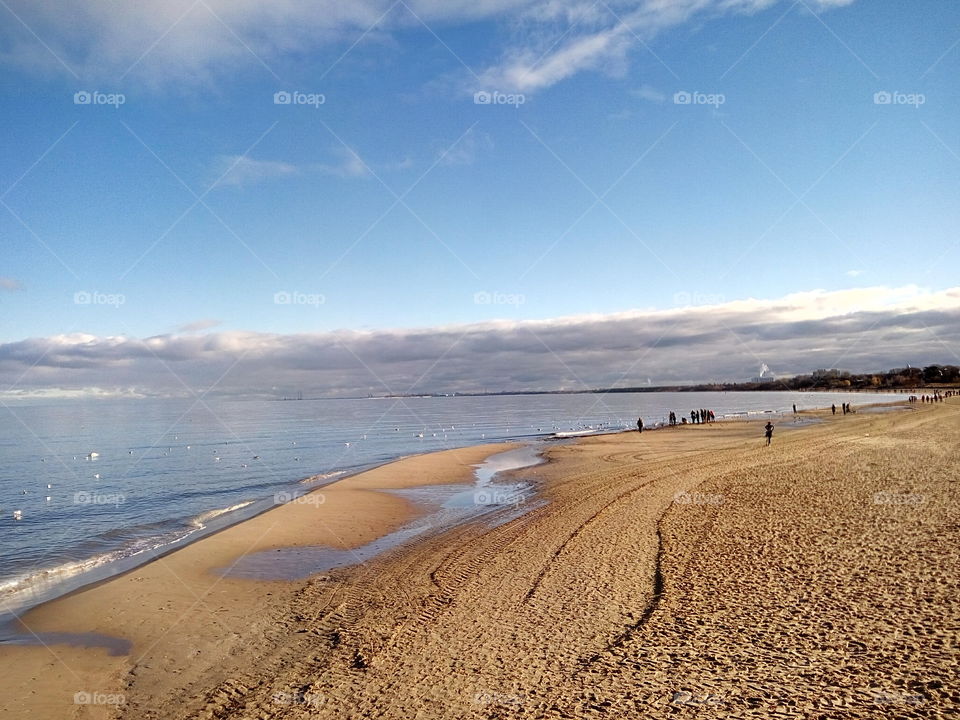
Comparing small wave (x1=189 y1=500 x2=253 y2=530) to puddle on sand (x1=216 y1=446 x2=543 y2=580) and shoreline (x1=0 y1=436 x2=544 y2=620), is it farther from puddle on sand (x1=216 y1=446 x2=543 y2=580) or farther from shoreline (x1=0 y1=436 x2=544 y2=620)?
puddle on sand (x1=216 y1=446 x2=543 y2=580)

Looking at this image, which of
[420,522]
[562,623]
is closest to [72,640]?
[562,623]

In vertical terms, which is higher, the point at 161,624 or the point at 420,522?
the point at 161,624

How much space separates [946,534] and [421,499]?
678 inches

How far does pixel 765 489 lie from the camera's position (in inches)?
761

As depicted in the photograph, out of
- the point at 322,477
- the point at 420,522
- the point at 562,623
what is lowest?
the point at 420,522

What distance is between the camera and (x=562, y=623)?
9008 mm

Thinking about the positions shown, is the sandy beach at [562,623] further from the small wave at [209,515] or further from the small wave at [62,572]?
the small wave at [209,515]

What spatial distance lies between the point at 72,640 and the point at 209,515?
38.7 feet

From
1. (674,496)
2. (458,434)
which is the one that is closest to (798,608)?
(674,496)

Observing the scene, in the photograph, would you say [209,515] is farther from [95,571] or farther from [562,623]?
[562,623]

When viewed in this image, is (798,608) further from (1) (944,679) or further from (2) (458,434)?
(2) (458,434)

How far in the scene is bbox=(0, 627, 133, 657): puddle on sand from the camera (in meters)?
9.85

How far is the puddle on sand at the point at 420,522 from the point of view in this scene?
46.6 feet

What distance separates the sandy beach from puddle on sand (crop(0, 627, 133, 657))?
0.15 m
